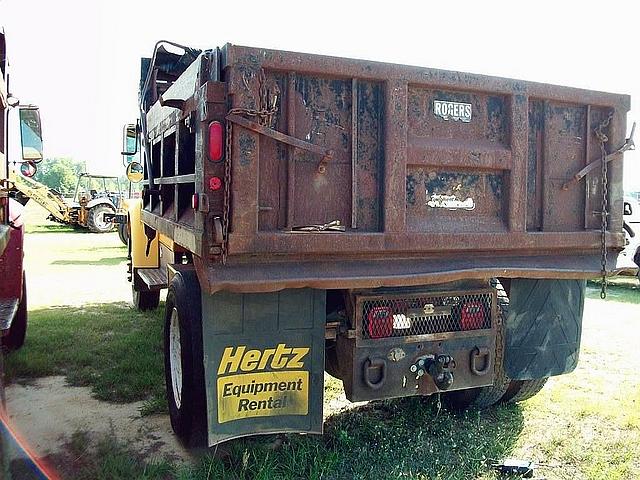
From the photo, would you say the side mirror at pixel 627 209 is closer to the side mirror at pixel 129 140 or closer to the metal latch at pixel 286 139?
the metal latch at pixel 286 139

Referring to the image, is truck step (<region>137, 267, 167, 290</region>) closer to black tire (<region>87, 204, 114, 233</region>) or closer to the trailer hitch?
the trailer hitch

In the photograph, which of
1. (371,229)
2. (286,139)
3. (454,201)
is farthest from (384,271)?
(286,139)

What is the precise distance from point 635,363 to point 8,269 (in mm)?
5589

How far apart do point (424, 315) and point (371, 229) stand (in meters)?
0.65

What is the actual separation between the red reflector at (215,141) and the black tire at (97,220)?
2191 cm

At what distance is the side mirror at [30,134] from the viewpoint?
4.81m

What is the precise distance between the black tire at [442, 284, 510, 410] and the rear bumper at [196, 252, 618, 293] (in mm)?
372

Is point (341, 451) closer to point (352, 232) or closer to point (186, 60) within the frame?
point (352, 232)

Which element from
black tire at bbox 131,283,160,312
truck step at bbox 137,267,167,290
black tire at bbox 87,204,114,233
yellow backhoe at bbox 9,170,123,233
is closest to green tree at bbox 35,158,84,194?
yellow backhoe at bbox 9,170,123,233

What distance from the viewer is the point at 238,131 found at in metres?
2.77

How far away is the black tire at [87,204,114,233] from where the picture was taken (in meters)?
23.1

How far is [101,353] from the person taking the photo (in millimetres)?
5590

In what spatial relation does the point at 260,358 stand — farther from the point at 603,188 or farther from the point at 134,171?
the point at 134,171

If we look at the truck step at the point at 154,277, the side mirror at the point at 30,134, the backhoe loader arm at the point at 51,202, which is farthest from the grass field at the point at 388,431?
the backhoe loader arm at the point at 51,202
